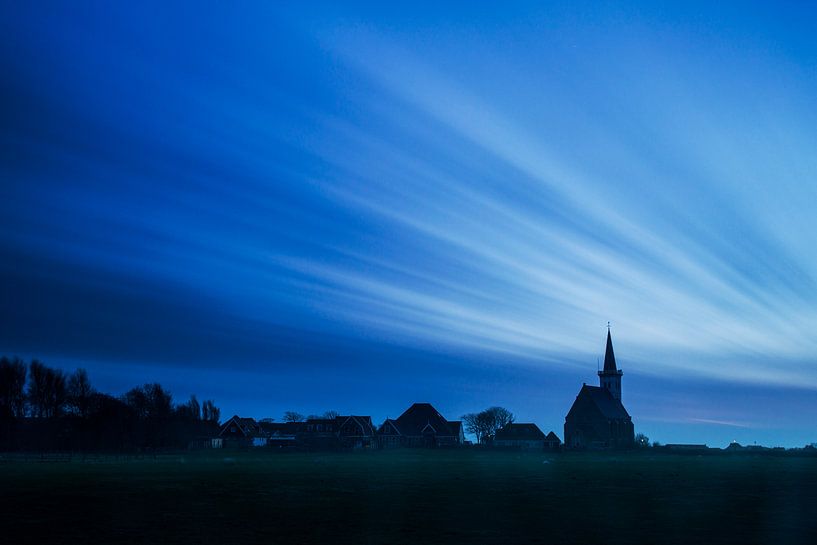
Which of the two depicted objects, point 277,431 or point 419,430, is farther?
point 277,431

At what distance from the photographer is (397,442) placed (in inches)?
6088

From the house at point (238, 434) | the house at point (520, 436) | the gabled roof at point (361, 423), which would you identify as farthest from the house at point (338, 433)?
the house at point (520, 436)

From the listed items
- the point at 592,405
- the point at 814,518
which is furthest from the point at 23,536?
the point at 592,405

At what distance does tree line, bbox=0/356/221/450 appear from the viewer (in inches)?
4567

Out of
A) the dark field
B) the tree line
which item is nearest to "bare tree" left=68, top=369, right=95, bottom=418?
the tree line

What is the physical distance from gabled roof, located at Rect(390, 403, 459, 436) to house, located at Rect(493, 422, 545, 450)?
1348 centimetres

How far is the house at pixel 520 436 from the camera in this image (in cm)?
16512

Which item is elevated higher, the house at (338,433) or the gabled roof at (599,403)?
the gabled roof at (599,403)

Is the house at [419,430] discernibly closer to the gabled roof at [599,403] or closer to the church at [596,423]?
the church at [596,423]

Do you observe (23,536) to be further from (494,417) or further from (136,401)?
(494,417)

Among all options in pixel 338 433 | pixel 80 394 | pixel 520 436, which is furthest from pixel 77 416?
pixel 520 436

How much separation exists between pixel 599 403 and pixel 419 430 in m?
47.5

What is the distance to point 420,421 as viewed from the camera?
15938cm

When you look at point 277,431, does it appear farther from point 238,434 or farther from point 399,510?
point 399,510
